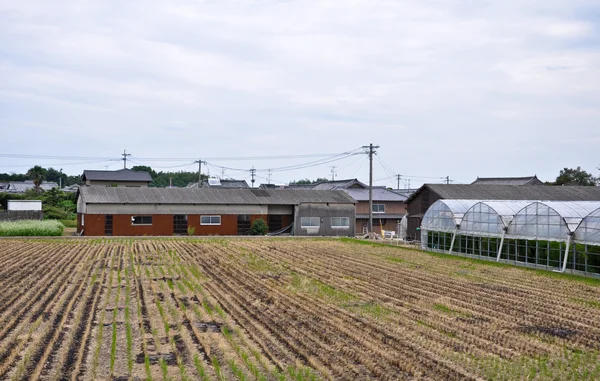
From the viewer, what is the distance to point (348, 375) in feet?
29.6

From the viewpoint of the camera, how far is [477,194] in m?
40.7

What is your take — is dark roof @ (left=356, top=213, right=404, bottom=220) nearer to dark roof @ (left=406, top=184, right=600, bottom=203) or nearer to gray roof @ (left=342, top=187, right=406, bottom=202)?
gray roof @ (left=342, top=187, right=406, bottom=202)

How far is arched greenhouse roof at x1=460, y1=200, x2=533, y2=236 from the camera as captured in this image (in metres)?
25.6

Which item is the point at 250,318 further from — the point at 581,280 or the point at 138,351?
the point at 581,280

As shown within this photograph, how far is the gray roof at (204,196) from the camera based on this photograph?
41.0m

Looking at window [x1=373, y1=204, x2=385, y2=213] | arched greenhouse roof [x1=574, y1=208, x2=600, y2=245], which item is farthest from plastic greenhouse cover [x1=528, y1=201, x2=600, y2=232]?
window [x1=373, y1=204, x2=385, y2=213]

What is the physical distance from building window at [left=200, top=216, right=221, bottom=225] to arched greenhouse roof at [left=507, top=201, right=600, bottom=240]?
23255 mm

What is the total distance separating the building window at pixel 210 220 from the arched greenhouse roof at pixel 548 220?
23255 millimetres

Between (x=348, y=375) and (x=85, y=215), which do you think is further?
(x=85, y=215)

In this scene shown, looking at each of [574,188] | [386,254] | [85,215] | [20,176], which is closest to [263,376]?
[386,254]

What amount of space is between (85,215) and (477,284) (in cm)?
2886

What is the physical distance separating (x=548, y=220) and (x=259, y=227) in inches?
928

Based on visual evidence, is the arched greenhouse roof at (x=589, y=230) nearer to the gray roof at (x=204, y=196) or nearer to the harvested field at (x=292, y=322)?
the harvested field at (x=292, y=322)

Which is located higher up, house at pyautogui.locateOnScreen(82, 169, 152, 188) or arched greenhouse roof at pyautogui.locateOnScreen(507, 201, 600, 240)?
house at pyautogui.locateOnScreen(82, 169, 152, 188)
